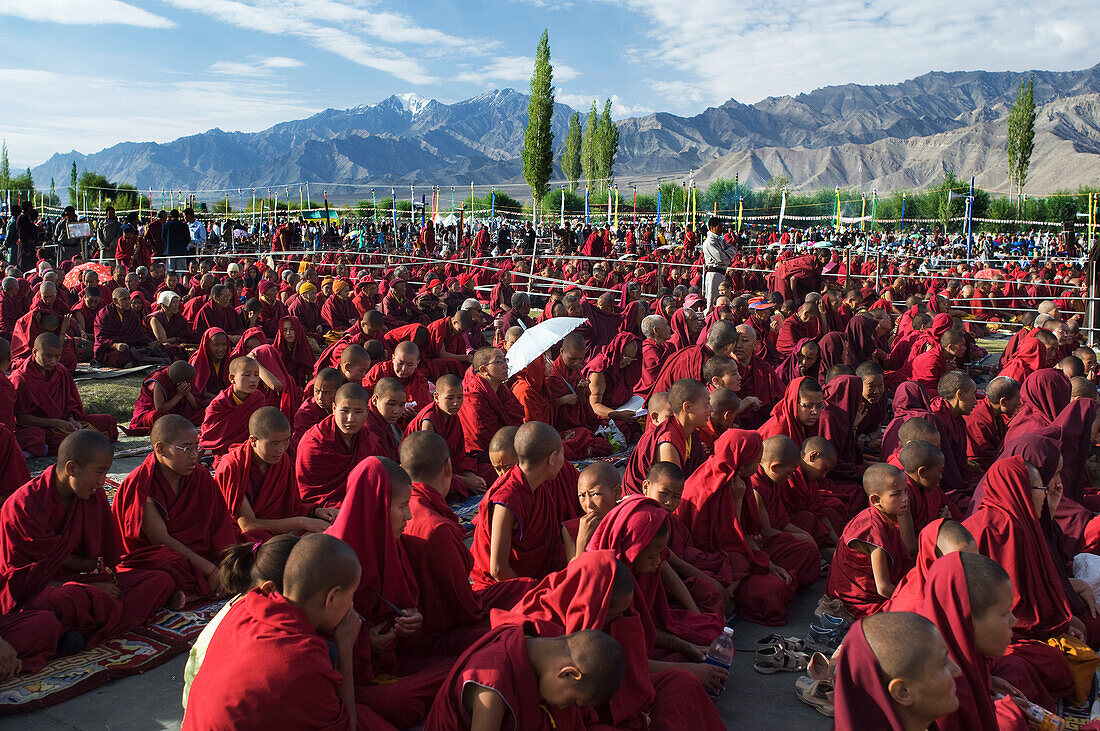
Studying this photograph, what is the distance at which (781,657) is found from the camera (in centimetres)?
404

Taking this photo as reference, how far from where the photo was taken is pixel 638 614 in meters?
3.26

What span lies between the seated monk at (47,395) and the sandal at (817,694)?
19.8 feet

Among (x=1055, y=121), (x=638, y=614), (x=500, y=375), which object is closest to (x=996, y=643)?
(x=638, y=614)

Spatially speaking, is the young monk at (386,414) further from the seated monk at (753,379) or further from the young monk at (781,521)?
the seated monk at (753,379)

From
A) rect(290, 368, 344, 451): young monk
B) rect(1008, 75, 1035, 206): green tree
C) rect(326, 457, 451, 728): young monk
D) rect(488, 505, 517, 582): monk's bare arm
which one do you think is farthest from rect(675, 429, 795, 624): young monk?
rect(1008, 75, 1035, 206): green tree

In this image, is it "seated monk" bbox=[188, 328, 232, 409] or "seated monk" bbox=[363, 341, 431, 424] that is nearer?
"seated monk" bbox=[363, 341, 431, 424]

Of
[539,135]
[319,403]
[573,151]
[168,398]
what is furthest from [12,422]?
[573,151]

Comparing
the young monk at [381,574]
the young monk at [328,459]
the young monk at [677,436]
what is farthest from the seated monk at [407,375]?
the young monk at [381,574]

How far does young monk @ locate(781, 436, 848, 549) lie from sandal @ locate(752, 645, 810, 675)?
127cm

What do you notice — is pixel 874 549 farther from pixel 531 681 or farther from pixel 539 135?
pixel 539 135

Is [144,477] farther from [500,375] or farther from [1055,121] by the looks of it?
[1055,121]

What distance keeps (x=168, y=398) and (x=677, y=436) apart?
4.62 m

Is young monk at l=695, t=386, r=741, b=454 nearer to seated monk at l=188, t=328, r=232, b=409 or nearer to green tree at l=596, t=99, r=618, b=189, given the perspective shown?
seated monk at l=188, t=328, r=232, b=409

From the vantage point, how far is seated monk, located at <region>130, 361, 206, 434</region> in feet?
24.9
